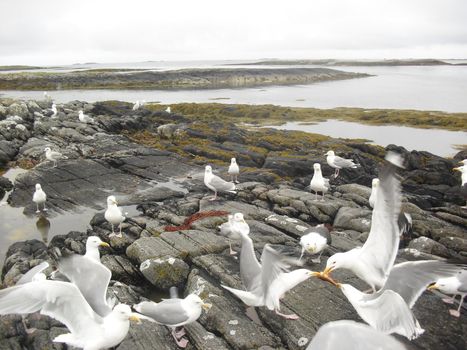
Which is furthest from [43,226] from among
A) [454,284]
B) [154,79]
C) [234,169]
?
[154,79]

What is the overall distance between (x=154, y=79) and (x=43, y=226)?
90915mm

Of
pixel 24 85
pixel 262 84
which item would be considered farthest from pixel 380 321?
pixel 262 84

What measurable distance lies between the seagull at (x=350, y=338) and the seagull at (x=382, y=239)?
361 cm

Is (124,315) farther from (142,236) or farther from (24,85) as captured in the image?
(24,85)

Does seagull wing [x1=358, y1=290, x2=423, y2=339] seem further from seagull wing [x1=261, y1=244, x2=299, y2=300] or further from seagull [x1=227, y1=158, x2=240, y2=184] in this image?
seagull [x1=227, y1=158, x2=240, y2=184]

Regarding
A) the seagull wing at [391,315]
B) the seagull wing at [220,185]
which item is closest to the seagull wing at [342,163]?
the seagull wing at [220,185]

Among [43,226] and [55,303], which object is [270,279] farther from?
[43,226]

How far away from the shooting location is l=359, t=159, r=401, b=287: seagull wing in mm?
6500

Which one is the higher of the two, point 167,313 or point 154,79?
point 154,79

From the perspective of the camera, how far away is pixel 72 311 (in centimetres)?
598

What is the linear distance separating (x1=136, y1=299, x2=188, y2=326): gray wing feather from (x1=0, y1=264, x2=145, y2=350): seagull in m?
0.78

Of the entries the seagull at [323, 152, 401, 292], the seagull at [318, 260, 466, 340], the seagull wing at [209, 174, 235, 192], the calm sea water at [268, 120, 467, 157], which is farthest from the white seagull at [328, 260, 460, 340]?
the calm sea water at [268, 120, 467, 157]

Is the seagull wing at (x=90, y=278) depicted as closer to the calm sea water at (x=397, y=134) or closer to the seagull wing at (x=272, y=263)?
the seagull wing at (x=272, y=263)

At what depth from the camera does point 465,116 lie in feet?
147
